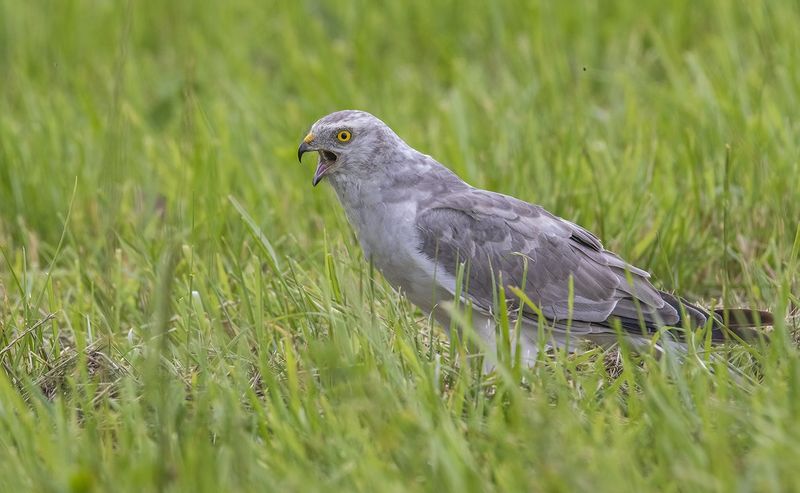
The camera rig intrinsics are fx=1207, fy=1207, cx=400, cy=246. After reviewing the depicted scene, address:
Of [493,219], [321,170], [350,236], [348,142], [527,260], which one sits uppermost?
[348,142]

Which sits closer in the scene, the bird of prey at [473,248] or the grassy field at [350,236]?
the grassy field at [350,236]

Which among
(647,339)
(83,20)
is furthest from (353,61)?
(647,339)

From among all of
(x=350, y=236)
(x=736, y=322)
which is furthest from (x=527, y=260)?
(x=350, y=236)

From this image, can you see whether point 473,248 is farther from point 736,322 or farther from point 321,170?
point 736,322

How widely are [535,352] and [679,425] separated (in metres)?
1.23

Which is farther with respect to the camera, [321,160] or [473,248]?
[321,160]

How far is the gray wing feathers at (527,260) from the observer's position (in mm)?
4621

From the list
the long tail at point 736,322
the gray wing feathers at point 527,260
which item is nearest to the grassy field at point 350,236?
the long tail at point 736,322

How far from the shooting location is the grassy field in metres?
3.29

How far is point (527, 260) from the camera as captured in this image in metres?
4.65

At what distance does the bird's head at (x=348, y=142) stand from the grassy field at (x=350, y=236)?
16.5 inches

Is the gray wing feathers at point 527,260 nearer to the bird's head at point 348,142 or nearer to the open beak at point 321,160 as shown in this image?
the bird's head at point 348,142

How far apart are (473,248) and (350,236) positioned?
1019mm

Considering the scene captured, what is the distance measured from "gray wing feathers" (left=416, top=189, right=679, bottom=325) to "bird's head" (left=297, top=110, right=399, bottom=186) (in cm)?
33
